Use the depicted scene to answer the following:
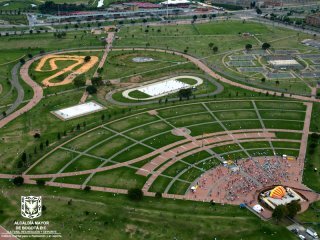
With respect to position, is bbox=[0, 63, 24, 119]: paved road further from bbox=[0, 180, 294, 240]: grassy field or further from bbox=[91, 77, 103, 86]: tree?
bbox=[0, 180, 294, 240]: grassy field

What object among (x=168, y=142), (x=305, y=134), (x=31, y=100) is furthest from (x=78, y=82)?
(x=305, y=134)

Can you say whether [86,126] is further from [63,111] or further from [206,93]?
[206,93]

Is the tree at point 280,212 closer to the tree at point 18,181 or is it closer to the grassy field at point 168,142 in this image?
the grassy field at point 168,142

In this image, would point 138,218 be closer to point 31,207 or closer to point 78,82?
point 31,207

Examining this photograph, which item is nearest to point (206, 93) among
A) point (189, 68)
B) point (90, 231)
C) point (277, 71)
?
point (189, 68)

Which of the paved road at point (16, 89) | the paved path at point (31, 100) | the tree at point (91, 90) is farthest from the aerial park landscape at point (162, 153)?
the tree at point (91, 90)

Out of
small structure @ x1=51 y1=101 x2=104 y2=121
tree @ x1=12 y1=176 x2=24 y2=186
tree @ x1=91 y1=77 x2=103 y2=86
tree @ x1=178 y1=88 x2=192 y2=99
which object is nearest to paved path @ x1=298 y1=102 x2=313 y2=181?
tree @ x1=178 y1=88 x2=192 y2=99
